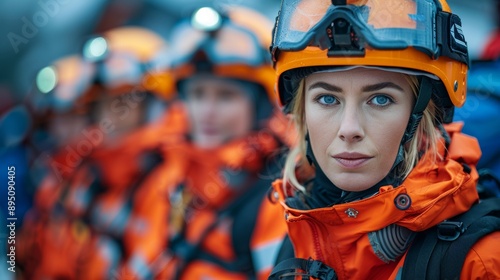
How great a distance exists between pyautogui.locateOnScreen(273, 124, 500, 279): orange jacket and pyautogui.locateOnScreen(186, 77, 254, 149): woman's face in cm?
236

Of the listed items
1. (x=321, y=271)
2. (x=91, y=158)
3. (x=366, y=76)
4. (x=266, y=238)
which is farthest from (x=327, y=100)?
(x=91, y=158)

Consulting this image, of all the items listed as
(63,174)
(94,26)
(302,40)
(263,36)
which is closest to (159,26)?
(94,26)

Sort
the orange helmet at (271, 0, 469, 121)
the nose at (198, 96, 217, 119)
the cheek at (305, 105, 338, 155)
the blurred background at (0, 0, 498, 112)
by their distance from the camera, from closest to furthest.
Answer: the orange helmet at (271, 0, 469, 121), the cheek at (305, 105, 338, 155), the nose at (198, 96, 217, 119), the blurred background at (0, 0, 498, 112)

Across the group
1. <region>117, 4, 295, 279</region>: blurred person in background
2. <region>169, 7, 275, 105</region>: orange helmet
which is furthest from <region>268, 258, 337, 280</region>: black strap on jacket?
<region>169, 7, 275, 105</region>: orange helmet

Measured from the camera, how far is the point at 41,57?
288 inches

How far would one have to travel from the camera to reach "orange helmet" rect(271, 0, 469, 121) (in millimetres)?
1964

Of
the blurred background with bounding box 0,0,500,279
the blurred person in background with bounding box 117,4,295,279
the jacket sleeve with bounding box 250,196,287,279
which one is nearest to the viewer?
the jacket sleeve with bounding box 250,196,287,279

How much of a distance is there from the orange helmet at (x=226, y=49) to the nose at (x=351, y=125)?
2505 millimetres

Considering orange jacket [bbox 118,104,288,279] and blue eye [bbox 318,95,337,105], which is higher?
blue eye [bbox 318,95,337,105]

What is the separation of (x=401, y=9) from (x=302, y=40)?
0.29 meters

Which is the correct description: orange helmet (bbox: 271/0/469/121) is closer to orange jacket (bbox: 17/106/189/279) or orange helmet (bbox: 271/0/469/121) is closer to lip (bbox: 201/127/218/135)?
lip (bbox: 201/127/218/135)

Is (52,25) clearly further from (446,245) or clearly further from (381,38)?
(446,245)

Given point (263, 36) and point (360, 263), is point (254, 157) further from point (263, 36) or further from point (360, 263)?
point (360, 263)

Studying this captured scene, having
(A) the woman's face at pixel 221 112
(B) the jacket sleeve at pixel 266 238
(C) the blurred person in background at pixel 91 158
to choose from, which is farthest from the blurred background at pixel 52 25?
(B) the jacket sleeve at pixel 266 238
